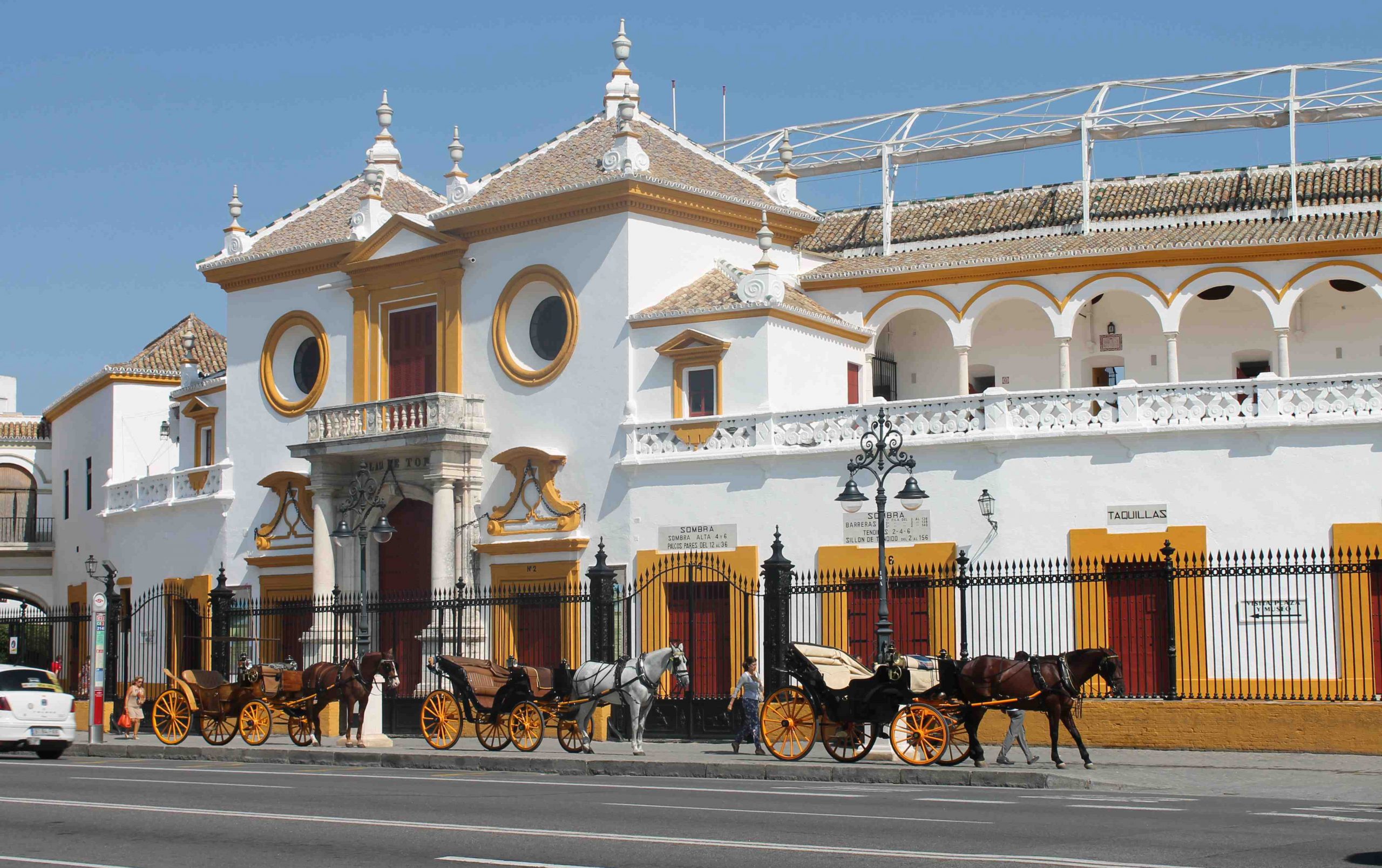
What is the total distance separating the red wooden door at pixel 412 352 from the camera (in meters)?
34.3

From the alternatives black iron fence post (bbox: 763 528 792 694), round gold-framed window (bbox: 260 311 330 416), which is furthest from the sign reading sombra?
round gold-framed window (bbox: 260 311 330 416)

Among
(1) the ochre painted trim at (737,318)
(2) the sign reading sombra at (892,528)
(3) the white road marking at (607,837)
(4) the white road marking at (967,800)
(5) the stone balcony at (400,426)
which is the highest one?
(1) the ochre painted trim at (737,318)

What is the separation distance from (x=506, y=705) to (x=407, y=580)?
39.2ft

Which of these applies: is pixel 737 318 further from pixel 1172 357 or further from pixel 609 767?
pixel 609 767

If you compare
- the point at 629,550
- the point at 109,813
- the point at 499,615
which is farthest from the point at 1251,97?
the point at 109,813

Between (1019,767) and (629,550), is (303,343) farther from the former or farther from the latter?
(1019,767)

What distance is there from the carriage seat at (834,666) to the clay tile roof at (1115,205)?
17.3 metres

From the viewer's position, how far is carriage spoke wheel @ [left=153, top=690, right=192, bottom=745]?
83.3 feet

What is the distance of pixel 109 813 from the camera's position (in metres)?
14.2

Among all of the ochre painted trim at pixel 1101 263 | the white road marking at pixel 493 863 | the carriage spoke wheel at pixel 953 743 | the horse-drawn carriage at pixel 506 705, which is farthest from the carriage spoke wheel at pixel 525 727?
the ochre painted trim at pixel 1101 263

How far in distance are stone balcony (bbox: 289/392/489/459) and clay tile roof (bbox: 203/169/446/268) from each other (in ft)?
13.9

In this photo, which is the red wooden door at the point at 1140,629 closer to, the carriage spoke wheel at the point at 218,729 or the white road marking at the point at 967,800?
the white road marking at the point at 967,800

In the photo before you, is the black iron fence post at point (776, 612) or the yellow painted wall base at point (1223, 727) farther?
the black iron fence post at point (776, 612)

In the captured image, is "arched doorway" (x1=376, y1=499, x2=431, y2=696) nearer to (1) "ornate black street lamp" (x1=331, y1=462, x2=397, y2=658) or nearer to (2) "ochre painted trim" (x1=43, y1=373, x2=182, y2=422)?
(1) "ornate black street lamp" (x1=331, y1=462, x2=397, y2=658)
